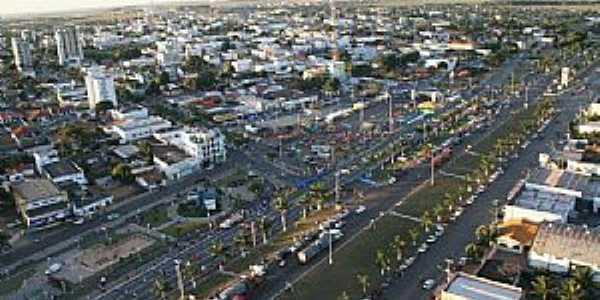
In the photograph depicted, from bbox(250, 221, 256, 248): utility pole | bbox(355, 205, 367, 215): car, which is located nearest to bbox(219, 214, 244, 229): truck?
bbox(250, 221, 256, 248): utility pole

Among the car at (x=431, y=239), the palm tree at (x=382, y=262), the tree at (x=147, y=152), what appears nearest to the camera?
the palm tree at (x=382, y=262)

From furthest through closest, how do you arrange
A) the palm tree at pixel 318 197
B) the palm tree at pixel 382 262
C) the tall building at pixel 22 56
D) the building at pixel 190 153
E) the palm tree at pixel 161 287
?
1. the tall building at pixel 22 56
2. the building at pixel 190 153
3. the palm tree at pixel 318 197
4. the palm tree at pixel 382 262
5. the palm tree at pixel 161 287

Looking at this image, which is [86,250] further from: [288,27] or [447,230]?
[288,27]

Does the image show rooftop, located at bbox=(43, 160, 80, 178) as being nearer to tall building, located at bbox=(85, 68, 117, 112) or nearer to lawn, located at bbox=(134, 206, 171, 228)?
lawn, located at bbox=(134, 206, 171, 228)

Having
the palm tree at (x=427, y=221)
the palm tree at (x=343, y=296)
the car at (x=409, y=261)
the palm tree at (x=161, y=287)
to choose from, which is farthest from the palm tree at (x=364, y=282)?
the palm tree at (x=161, y=287)

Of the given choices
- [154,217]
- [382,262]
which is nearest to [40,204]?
[154,217]

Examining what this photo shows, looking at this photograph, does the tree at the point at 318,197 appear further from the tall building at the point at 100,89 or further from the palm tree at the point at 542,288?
the tall building at the point at 100,89
